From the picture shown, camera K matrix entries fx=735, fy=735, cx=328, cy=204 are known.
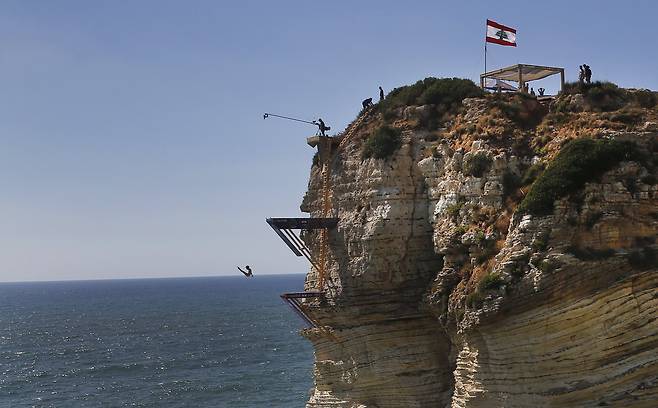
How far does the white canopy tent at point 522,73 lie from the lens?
35875 mm

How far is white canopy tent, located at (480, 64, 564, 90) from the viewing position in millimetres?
35875

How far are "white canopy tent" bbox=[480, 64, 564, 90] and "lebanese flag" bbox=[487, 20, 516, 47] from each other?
159cm

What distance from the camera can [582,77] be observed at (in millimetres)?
32656

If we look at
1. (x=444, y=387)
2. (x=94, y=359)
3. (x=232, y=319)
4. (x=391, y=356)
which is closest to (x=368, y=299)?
(x=391, y=356)

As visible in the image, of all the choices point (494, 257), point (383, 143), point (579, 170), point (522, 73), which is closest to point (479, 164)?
point (494, 257)

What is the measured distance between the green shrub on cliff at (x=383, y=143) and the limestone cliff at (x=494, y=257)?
23 centimetres

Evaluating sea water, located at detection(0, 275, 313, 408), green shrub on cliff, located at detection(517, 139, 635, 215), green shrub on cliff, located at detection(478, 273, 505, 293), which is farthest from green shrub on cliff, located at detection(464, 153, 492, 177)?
sea water, located at detection(0, 275, 313, 408)

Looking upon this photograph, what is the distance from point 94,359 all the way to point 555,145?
71.4 meters

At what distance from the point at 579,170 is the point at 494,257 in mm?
4606

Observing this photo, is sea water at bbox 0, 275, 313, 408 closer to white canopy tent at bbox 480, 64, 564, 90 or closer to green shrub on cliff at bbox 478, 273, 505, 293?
white canopy tent at bbox 480, 64, 564, 90

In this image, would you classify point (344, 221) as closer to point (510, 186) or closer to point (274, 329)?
point (510, 186)

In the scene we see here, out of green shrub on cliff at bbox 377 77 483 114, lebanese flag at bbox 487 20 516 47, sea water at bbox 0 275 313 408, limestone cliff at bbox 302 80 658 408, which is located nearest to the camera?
limestone cliff at bbox 302 80 658 408

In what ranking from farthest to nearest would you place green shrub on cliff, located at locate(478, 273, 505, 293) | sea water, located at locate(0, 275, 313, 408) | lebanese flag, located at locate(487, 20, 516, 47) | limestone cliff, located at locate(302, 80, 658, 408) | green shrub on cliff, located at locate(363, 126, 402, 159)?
sea water, located at locate(0, 275, 313, 408)
lebanese flag, located at locate(487, 20, 516, 47)
green shrub on cliff, located at locate(363, 126, 402, 159)
green shrub on cliff, located at locate(478, 273, 505, 293)
limestone cliff, located at locate(302, 80, 658, 408)

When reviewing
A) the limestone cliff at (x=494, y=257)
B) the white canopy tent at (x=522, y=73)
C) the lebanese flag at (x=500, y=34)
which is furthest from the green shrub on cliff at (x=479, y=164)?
the lebanese flag at (x=500, y=34)
